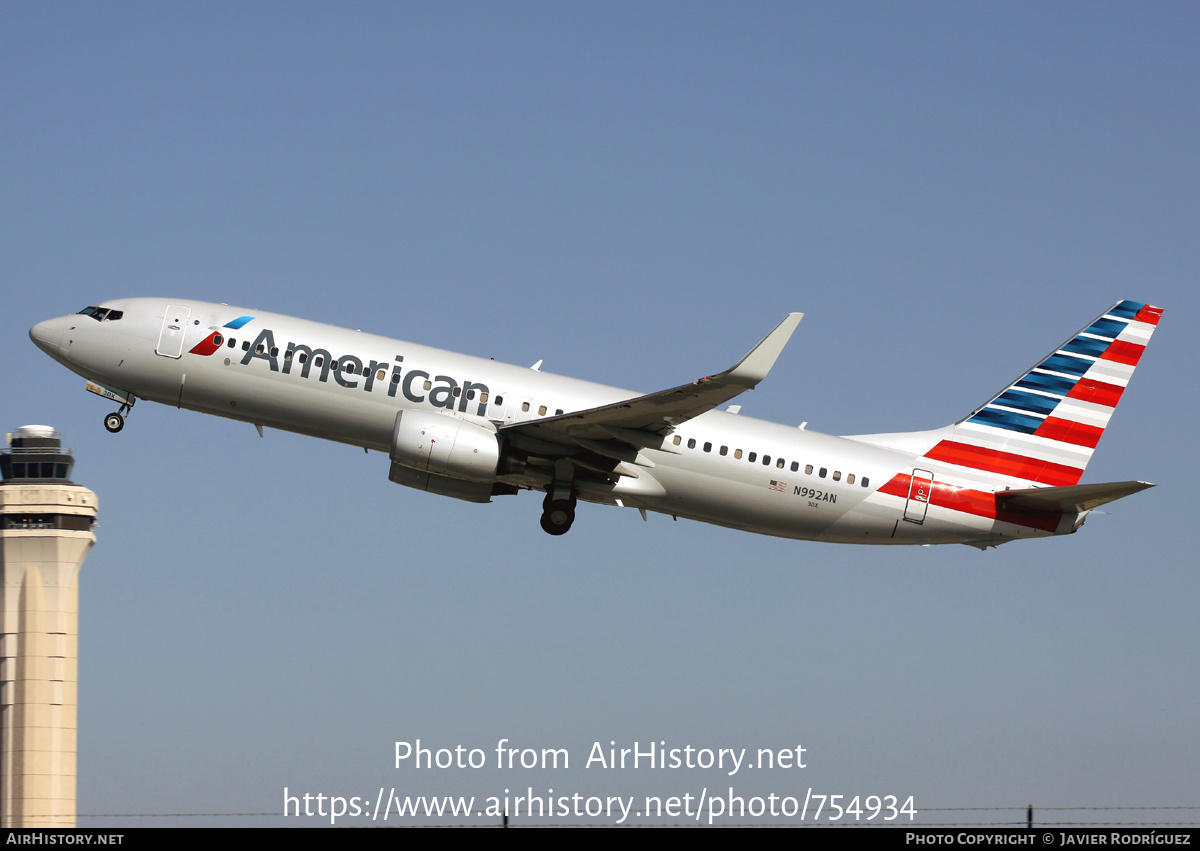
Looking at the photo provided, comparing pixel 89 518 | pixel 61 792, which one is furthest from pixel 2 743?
pixel 89 518

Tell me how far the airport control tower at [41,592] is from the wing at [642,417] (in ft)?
229

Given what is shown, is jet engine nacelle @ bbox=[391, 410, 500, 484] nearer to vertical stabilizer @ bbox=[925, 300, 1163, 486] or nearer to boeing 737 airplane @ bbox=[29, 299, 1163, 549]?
boeing 737 airplane @ bbox=[29, 299, 1163, 549]

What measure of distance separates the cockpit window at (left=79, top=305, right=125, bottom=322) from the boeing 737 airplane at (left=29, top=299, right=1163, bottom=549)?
59 millimetres

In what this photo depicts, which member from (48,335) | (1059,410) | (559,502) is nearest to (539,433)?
(559,502)

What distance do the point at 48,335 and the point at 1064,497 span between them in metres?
28.5

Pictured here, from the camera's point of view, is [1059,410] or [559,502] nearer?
[559,502]

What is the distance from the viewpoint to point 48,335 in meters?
36.9

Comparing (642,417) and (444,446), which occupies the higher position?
(642,417)

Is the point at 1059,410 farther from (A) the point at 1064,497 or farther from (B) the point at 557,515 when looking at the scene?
(B) the point at 557,515

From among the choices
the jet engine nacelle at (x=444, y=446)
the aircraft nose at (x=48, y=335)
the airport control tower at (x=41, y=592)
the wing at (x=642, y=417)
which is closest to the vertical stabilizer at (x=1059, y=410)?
the wing at (x=642, y=417)

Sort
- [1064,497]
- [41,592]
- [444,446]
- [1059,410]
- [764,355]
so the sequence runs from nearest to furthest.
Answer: [764,355] → [444,446] → [1064,497] → [1059,410] → [41,592]

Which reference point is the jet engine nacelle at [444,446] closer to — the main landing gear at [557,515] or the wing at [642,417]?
the wing at [642,417]

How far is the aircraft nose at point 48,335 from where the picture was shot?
36.8 meters
